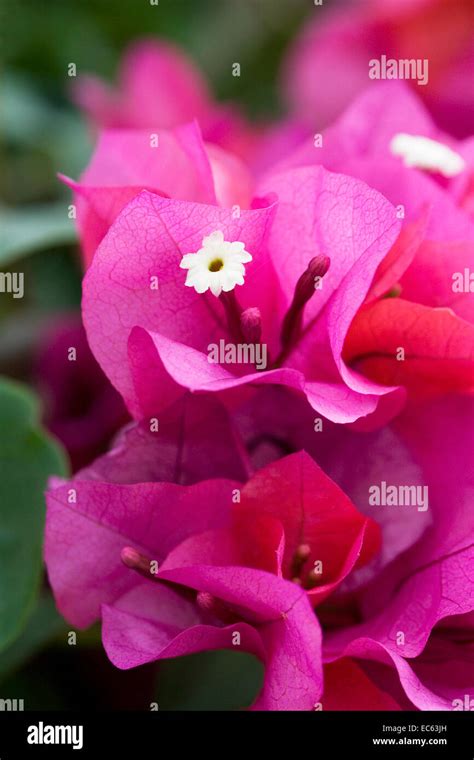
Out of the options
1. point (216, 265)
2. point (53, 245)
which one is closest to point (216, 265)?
point (216, 265)

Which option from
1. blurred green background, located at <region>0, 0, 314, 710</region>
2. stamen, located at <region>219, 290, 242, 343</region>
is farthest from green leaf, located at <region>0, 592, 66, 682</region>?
stamen, located at <region>219, 290, 242, 343</region>

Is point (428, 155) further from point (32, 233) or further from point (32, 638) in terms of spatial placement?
point (32, 638)

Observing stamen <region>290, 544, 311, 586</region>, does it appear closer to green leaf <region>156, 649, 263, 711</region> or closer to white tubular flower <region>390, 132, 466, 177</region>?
green leaf <region>156, 649, 263, 711</region>

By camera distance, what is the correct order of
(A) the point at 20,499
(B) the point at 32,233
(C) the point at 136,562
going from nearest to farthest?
(C) the point at 136,562 < (A) the point at 20,499 < (B) the point at 32,233

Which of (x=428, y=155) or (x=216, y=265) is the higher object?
(x=428, y=155)

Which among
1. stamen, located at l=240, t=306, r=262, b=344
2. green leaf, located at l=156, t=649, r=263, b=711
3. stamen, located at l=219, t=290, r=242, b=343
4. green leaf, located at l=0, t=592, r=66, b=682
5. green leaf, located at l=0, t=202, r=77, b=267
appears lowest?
green leaf, located at l=156, t=649, r=263, b=711
